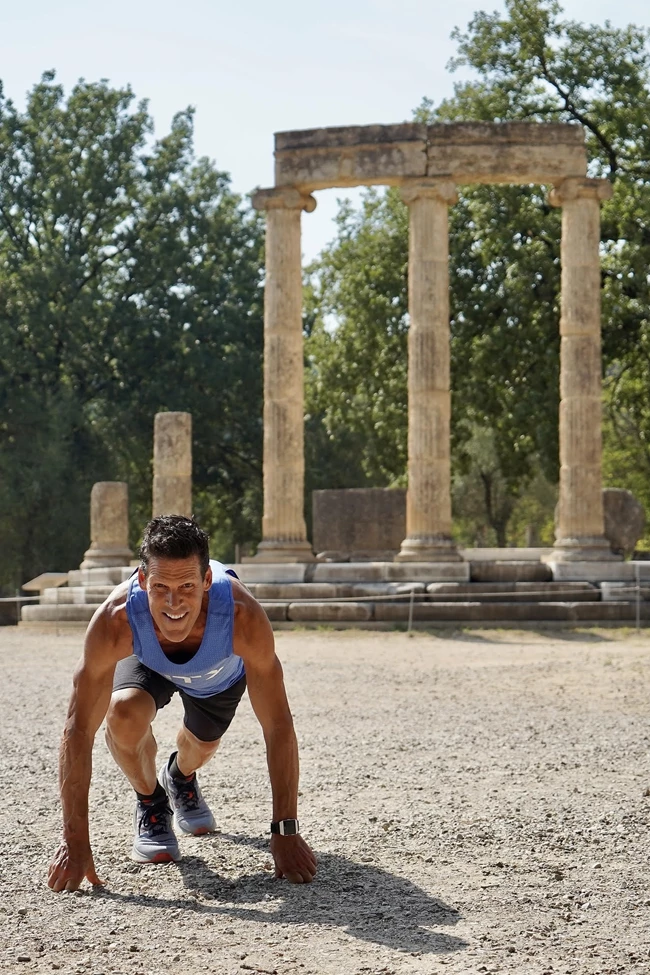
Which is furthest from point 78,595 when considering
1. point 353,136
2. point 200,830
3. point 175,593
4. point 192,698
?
point 175,593

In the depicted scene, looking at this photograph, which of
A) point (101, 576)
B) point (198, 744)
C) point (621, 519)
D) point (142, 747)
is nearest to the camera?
point (142, 747)

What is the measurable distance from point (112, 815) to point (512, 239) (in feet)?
81.6

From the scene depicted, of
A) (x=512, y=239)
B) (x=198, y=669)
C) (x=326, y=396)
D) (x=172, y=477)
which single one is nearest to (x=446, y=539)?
(x=172, y=477)

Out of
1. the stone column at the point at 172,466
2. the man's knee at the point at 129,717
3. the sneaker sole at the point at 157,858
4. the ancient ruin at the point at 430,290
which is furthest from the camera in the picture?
the stone column at the point at 172,466

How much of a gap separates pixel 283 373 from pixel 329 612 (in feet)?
15.0

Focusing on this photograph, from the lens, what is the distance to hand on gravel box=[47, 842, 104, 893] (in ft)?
14.5

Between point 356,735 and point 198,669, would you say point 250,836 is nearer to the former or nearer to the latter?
point 198,669

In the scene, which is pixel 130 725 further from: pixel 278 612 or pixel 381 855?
pixel 278 612

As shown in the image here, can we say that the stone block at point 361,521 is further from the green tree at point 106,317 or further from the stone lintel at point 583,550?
the green tree at point 106,317

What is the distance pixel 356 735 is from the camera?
856 cm

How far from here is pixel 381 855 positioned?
506cm

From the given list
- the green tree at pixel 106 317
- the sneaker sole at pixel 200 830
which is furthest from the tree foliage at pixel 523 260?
the sneaker sole at pixel 200 830

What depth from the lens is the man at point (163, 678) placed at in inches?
174

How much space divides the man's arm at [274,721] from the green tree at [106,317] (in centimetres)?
3127
